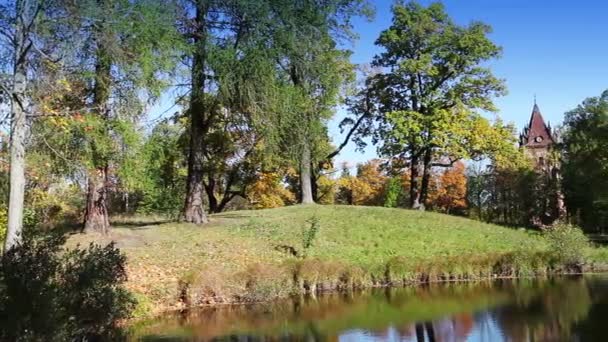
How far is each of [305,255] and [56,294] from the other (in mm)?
13781

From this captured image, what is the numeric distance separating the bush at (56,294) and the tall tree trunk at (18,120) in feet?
8.06

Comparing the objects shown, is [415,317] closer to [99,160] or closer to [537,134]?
[99,160]

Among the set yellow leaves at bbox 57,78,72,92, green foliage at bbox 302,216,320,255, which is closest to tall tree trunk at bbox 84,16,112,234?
yellow leaves at bbox 57,78,72,92

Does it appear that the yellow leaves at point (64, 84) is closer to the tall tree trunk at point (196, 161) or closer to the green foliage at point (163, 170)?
the green foliage at point (163, 170)

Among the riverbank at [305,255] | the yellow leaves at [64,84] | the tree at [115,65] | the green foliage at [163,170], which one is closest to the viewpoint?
the yellow leaves at [64,84]

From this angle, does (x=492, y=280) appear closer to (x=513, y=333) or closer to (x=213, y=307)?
(x=513, y=333)

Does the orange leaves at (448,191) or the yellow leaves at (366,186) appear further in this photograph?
the yellow leaves at (366,186)

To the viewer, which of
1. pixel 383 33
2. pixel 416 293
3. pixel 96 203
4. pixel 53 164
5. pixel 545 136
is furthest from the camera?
pixel 545 136

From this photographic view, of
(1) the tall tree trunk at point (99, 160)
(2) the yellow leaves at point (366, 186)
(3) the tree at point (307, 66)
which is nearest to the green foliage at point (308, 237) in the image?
(3) the tree at point (307, 66)

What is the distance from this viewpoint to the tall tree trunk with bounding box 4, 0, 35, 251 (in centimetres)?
1334

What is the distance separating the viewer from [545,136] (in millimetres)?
70938

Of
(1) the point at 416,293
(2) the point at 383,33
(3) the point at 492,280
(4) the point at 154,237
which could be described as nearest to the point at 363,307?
(1) the point at 416,293

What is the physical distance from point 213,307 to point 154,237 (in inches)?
207

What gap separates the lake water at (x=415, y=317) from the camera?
13570 mm
